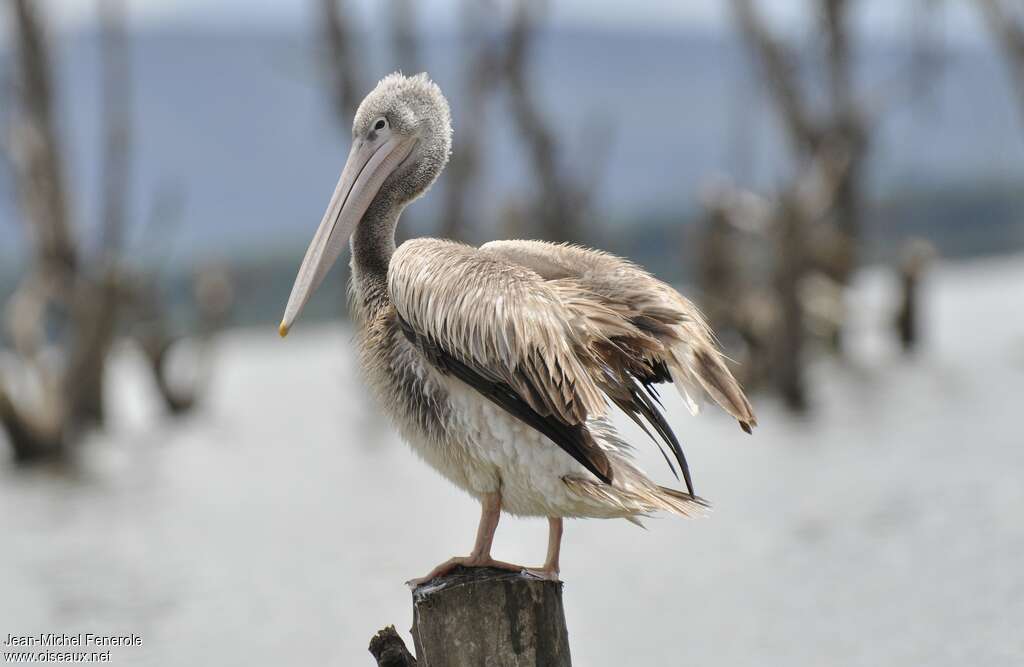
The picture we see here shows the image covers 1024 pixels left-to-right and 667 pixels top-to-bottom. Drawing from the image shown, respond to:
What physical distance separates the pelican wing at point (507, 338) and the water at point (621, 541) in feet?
8.92

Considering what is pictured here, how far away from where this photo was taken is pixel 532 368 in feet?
11.1

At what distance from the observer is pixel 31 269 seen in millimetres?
12656

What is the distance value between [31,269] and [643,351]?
10138 millimetres

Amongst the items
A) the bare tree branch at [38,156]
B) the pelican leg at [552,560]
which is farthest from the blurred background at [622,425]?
the pelican leg at [552,560]

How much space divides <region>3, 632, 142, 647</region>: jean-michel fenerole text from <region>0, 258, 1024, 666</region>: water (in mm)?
135

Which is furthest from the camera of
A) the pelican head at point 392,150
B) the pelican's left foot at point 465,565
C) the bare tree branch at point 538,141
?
the bare tree branch at point 538,141

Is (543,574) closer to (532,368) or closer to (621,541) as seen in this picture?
(532,368)

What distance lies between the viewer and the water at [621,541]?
6484 mm

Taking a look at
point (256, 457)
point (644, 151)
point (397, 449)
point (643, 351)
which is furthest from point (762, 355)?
point (644, 151)

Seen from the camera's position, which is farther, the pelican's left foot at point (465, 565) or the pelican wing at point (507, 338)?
the pelican's left foot at point (465, 565)

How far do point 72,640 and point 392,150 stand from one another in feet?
11.4

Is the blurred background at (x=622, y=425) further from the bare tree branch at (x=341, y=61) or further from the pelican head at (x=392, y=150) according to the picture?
the pelican head at (x=392, y=150)

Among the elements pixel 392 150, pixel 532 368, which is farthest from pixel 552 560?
pixel 392 150

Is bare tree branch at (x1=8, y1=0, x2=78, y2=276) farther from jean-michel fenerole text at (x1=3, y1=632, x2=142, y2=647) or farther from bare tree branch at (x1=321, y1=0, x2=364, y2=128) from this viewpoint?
jean-michel fenerole text at (x1=3, y1=632, x2=142, y2=647)
